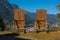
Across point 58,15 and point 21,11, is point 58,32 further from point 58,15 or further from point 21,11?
point 21,11

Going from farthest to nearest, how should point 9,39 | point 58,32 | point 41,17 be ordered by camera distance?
point 41,17, point 58,32, point 9,39

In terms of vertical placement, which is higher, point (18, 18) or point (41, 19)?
point (18, 18)

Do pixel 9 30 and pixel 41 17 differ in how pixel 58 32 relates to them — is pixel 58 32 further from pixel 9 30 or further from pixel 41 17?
pixel 9 30

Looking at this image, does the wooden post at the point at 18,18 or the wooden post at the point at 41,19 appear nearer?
the wooden post at the point at 41,19

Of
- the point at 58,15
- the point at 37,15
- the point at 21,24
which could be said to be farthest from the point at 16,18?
the point at 58,15

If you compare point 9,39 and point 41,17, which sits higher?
point 41,17

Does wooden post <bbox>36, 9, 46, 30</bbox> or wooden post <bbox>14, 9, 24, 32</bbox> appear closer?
wooden post <bbox>36, 9, 46, 30</bbox>

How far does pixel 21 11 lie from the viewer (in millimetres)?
23609

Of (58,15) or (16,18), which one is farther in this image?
(16,18)

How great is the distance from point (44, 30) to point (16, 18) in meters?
3.50

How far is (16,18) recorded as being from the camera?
78.1ft

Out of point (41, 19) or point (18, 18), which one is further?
point (18, 18)

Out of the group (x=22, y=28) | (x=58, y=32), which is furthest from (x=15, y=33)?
(x=58, y=32)

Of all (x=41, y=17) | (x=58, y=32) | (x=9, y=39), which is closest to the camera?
(x=9, y=39)
